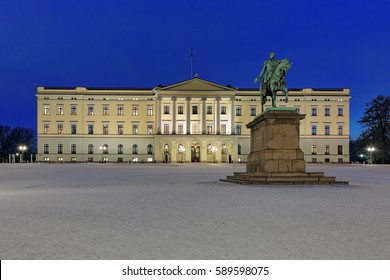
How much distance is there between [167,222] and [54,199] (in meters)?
5.07

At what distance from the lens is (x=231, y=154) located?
7631 centimetres

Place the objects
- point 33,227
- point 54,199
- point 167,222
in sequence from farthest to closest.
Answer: point 54,199
point 167,222
point 33,227

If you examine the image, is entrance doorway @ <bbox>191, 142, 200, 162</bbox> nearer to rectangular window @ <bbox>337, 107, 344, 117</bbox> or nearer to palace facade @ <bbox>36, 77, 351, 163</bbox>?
palace facade @ <bbox>36, 77, 351, 163</bbox>

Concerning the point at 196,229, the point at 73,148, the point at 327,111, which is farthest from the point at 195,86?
the point at 196,229

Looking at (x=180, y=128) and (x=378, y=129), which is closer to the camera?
(x=378, y=129)

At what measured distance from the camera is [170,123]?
7819cm

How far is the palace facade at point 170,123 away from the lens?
76562mm

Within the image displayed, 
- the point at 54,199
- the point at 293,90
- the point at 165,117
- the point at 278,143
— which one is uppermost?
the point at 293,90

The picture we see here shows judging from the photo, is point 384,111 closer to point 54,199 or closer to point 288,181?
point 288,181

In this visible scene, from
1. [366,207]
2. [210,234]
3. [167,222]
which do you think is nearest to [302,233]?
[210,234]

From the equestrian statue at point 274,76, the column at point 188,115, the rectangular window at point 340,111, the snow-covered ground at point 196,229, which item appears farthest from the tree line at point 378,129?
the snow-covered ground at point 196,229

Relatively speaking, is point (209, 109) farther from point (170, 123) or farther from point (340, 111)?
point (340, 111)

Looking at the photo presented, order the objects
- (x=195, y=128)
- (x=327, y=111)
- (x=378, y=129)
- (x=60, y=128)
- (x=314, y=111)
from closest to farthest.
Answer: (x=378, y=129) < (x=195, y=128) < (x=60, y=128) < (x=314, y=111) < (x=327, y=111)

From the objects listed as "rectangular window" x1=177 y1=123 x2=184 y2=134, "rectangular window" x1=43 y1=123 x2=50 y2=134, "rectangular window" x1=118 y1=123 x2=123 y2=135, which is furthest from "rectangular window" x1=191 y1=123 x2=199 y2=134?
"rectangular window" x1=43 y1=123 x2=50 y2=134
